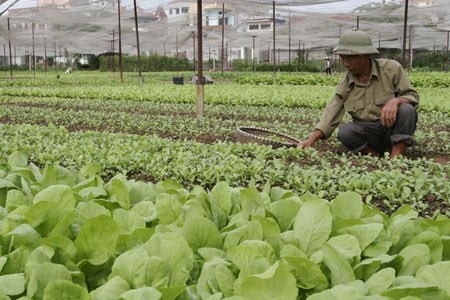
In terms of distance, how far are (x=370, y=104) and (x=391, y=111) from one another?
0.33m

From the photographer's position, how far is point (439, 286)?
104 centimetres

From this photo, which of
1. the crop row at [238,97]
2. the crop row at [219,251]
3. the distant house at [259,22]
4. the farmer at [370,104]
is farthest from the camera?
the distant house at [259,22]

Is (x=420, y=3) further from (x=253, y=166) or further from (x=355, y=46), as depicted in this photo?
(x=253, y=166)

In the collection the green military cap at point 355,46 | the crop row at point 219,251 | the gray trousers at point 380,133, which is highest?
the green military cap at point 355,46

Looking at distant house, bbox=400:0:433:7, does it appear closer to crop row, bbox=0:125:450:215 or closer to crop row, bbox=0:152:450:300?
crop row, bbox=0:125:450:215

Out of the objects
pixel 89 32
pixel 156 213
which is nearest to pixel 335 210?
pixel 156 213

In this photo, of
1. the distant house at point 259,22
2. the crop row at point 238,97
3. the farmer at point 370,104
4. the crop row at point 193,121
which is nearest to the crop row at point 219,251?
the farmer at point 370,104

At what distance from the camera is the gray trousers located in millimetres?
4805

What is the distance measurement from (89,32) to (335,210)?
23932 millimetres

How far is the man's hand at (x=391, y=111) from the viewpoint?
473 cm

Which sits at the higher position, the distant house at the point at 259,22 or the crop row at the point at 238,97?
the distant house at the point at 259,22

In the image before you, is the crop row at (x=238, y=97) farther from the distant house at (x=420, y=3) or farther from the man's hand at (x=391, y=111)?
the distant house at (x=420, y=3)

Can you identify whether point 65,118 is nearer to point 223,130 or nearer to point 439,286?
point 223,130

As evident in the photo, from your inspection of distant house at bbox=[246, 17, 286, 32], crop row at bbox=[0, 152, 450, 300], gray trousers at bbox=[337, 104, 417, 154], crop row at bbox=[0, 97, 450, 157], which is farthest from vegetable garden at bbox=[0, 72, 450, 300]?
distant house at bbox=[246, 17, 286, 32]
